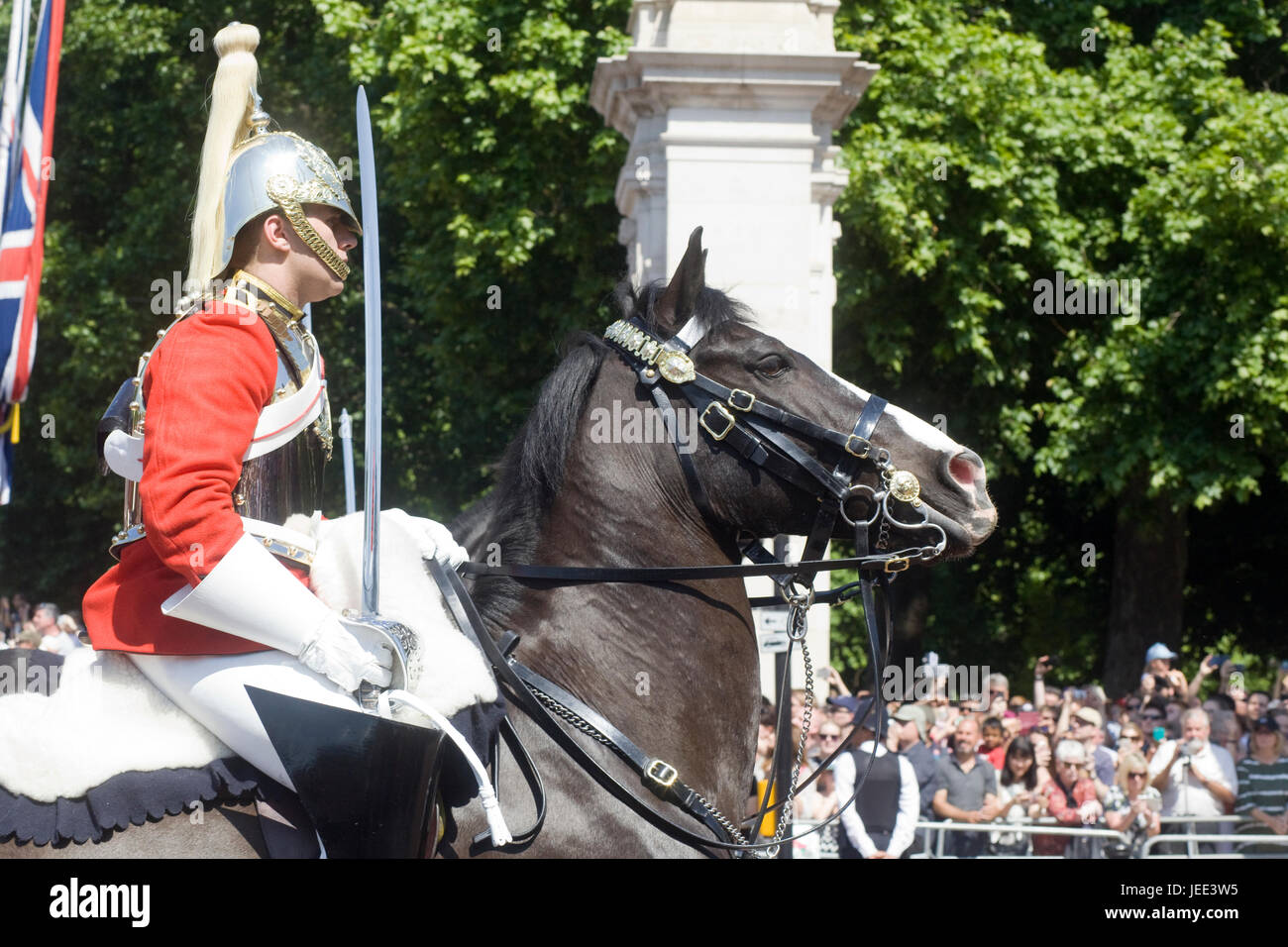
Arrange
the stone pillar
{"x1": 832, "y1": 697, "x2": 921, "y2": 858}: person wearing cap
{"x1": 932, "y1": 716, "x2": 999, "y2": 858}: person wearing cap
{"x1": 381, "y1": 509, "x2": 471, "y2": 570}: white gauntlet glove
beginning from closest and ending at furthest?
{"x1": 381, "y1": 509, "x2": 471, "y2": 570}: white gauntlet glove < {"x1": 832, "y1": 697, "x2": 921, "y2": 858}: person wearing cap < {"x1": 932, "y1": 716, "x2": 999, "y2": 858}: person wearing cap < the stone pillar

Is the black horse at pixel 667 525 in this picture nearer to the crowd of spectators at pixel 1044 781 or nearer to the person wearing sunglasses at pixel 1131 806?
the crowd of spectators at pixel 1044 781

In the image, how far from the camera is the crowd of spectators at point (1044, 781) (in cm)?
972

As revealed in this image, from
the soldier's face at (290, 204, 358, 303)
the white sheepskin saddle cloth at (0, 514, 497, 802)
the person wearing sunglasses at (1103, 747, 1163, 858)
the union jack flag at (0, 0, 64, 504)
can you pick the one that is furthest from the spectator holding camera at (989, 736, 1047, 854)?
the soldier's face at (290, 204, 358, 303)

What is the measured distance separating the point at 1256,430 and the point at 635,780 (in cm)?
1298

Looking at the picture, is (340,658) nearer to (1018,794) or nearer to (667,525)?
(667,525)

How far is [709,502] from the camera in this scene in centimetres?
411

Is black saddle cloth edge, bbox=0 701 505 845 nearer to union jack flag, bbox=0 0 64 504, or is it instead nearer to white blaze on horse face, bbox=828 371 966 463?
white blaze on horse face, bbox=828 371 966 463

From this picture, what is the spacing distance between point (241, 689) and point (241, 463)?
0.47 m

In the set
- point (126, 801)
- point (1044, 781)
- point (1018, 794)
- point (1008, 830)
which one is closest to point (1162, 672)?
point (1044, 781)

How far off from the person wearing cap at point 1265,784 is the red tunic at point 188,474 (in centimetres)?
763

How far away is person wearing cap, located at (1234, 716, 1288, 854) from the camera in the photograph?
962 cm

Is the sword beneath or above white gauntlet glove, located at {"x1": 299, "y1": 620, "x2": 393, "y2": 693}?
above

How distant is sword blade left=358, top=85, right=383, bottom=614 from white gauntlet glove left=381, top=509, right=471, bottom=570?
283mm

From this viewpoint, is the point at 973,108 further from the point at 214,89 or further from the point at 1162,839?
the point at 214,89
